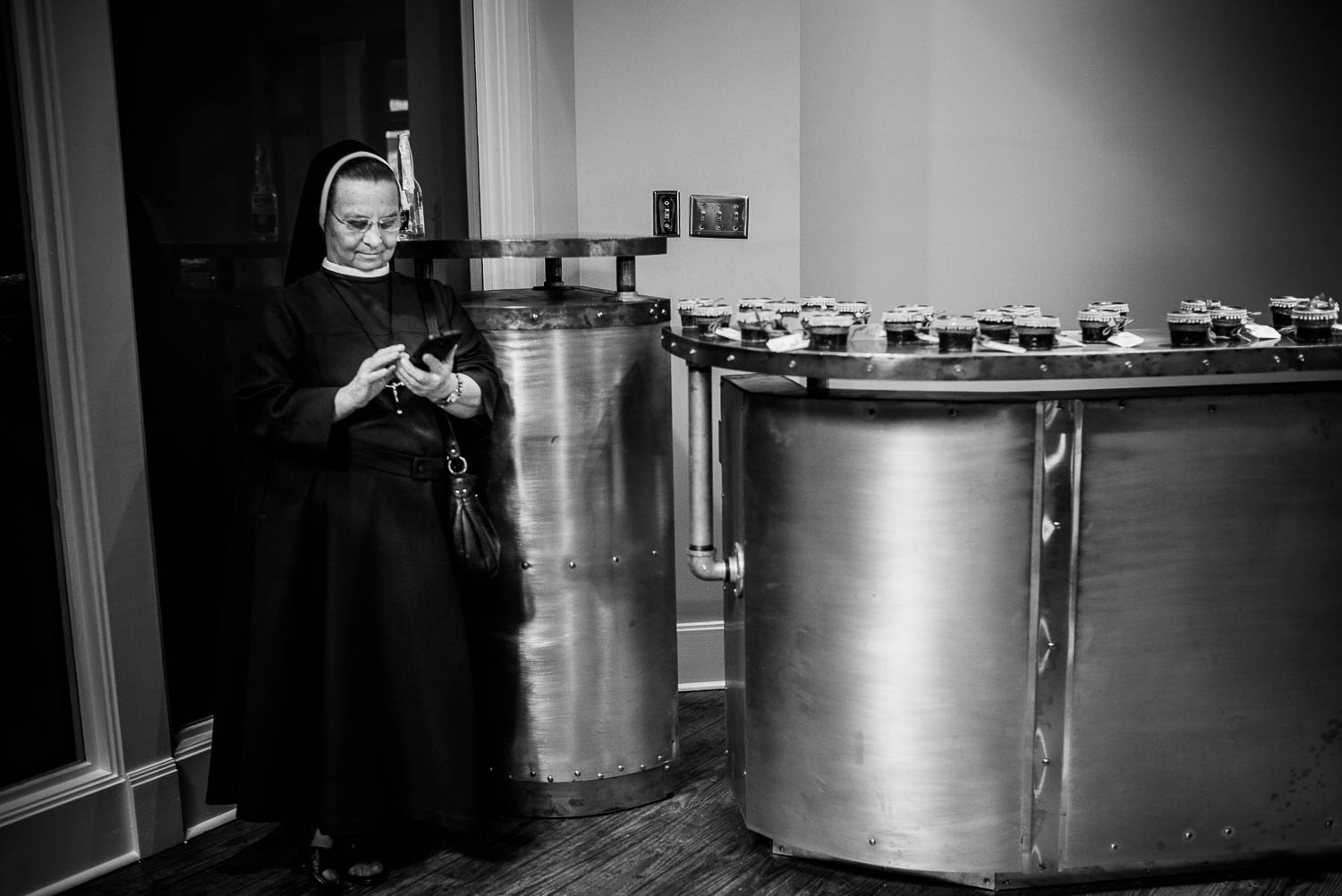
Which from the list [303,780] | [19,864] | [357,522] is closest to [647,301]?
[357,522]

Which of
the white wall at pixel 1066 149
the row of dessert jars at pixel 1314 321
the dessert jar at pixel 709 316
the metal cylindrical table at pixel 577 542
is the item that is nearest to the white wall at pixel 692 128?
the white wall at pixel 1066 149

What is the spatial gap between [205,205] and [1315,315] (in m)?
2.28

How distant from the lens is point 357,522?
2469 mm

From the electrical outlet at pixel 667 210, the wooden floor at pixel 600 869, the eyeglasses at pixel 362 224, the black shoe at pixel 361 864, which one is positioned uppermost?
the electrical outlet at pixel 667 210

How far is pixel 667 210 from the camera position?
11.3 ft

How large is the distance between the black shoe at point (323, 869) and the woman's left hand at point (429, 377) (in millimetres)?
978

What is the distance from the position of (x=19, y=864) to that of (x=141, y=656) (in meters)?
0.46

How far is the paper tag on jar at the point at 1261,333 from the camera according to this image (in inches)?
91.9

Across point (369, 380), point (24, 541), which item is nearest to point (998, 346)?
point (369, 380)

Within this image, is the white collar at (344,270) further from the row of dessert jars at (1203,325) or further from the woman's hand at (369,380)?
the row of dessert jars at (1203,325)

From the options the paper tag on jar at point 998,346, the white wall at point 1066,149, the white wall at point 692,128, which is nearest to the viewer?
the paper tag on jar at point 998,346

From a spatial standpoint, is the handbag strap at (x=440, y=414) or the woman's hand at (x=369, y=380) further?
the handbag strap at (x=440, y=414)

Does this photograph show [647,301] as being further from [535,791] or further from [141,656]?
[141,656]

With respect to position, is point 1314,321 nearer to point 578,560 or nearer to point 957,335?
point 957,335
